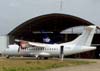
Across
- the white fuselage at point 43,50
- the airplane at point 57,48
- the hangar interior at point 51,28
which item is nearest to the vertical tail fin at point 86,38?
the airplane at point 57,48

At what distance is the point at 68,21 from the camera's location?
80.9m

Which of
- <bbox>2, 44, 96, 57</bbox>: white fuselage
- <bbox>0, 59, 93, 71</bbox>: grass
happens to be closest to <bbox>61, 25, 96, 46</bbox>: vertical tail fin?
<bbox>2, 44, 96, 57</bbox>: white fuselage

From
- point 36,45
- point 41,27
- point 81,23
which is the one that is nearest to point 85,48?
point 36,45

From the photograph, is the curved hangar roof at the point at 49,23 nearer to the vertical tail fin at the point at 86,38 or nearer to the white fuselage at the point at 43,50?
the vertical tail fin at the point at 86,38

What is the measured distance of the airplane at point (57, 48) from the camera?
199 ft

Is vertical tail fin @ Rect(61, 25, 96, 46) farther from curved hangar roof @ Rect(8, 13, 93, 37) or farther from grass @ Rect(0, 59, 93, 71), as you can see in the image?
grass @ Rect(0, 59, 93, 71)

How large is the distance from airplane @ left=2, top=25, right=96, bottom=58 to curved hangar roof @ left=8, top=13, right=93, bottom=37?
1291 centimetres

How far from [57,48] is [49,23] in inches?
900

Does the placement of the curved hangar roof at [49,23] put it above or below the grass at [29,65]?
above

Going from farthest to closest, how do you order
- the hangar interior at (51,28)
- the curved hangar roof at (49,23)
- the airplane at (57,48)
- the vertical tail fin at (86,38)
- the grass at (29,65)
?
1. the hangar interior at (51,28)
2. the curved hangar roof at (49,23)
3. the vertical tail fin at (86,38)
4. the airplane at (57,48)
5. the grass at (29,65)

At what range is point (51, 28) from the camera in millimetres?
86938

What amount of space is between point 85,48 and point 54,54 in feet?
17.4

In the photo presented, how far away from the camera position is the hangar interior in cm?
7813

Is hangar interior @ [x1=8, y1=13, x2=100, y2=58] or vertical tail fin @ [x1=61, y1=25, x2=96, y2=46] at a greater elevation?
hangar interior @ [x1=8, y1=13, x2=100, y2=58]
